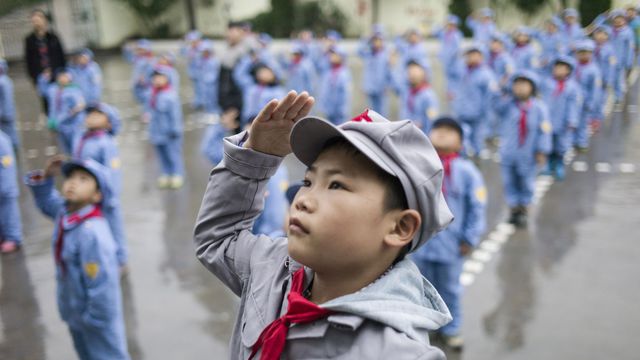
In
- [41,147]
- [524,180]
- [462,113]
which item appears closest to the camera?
[524,180]

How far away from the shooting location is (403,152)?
4.00ft

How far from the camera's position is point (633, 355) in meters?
3.96

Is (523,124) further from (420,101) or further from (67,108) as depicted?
(67,108)

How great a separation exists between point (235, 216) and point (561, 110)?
23.7ft

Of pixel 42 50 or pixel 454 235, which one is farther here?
pixel 42 50

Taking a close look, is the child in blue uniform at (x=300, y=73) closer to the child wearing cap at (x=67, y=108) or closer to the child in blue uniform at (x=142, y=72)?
the child in blue uniform at (x=142, y=72)

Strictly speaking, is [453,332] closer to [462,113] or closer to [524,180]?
[524,180]

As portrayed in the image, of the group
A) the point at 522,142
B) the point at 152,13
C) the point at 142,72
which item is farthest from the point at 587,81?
the point at 152,13

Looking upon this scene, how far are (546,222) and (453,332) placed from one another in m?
2.97

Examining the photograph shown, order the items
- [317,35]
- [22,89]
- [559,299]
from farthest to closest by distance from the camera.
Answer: [317,35] → [22,89] → [559,299]

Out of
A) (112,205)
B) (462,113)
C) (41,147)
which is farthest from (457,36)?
(112,205)

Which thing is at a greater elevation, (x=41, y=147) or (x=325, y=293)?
(x=325, y=293)

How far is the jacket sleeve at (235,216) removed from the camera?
151cm

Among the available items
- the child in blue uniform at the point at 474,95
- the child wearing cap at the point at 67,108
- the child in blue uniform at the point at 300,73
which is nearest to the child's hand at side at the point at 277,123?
the child wearing cap at the point at 67,108
